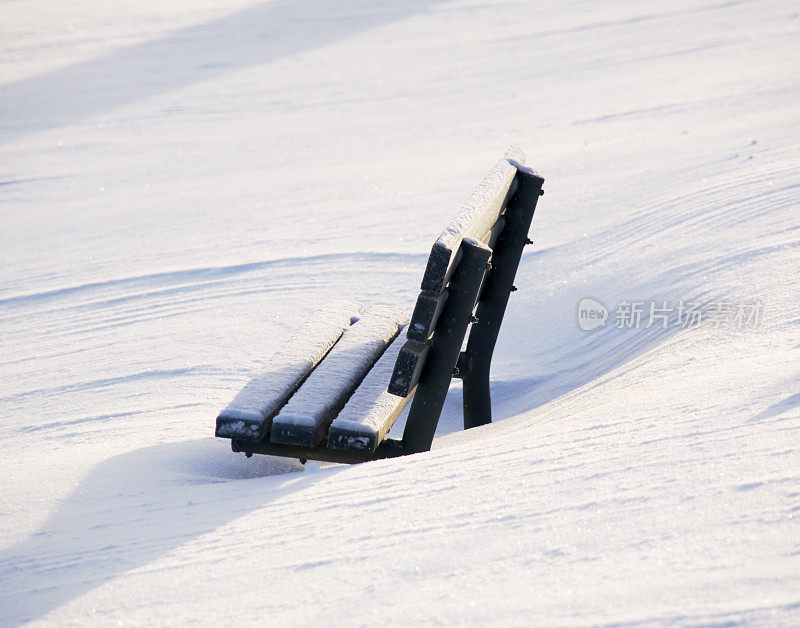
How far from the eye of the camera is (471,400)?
3398 millimetres

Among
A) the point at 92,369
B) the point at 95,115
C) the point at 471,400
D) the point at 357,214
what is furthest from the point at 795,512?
the point at 95,115

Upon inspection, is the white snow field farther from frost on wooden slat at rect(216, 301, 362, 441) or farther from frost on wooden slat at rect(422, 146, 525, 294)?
frost on wooden slat at rect(422, 146, 525, 294)

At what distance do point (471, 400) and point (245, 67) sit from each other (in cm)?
609

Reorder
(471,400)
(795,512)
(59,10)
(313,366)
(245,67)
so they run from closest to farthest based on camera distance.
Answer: (795,512), (313,366), (471,400), (245,67), (59,10)

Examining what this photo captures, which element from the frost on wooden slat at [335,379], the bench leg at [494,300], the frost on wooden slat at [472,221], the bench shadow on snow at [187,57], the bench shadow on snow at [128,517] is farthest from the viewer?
the bench shadow on snow at [187,57]

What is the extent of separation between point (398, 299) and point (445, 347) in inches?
68.3

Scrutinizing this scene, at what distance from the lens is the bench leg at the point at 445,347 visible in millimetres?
2475

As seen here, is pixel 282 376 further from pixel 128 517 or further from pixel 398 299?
pixel 398 299

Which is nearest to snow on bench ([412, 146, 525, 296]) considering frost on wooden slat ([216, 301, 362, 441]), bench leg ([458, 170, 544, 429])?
bench leg ([458, 170, 544, 429])

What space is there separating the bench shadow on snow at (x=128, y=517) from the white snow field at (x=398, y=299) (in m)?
0.01

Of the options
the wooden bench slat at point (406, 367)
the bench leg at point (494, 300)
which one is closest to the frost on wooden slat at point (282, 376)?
the wooden bench slat at point (406, 367)

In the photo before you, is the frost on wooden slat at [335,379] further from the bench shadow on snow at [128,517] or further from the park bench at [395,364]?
the bench shadow on snow at [128,517]

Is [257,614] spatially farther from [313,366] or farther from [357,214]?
[357,214]

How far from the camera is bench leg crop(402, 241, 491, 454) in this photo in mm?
2475
